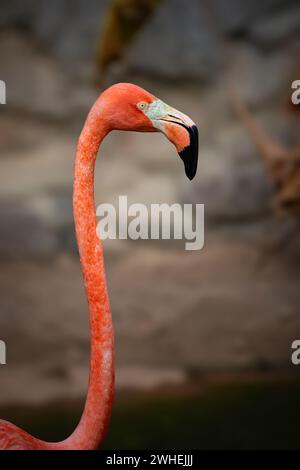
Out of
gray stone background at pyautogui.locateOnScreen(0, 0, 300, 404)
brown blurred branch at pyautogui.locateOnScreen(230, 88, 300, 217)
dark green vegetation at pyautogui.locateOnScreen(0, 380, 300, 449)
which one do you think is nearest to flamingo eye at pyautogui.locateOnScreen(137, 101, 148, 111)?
dark green vegetation at pyautogui.locateOnScreen(0, 380, 300, 449)

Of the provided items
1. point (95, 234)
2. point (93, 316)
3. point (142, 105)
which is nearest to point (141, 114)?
point (142, 105)

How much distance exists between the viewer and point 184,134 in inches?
46.4

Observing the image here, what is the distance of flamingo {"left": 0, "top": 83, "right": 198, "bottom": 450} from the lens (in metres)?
1.21

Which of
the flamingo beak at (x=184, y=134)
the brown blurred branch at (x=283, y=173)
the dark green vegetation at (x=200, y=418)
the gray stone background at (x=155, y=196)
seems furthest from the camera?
the gray stone background at (x=155, y=196)

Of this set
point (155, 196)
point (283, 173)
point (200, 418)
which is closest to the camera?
point (200, 418)

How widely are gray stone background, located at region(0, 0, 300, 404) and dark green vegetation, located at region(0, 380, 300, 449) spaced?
0.33ft

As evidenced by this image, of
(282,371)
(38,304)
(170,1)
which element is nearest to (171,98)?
(170,1)

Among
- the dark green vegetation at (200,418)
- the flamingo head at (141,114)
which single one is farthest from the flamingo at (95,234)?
the dark green vegetation at (200,418)

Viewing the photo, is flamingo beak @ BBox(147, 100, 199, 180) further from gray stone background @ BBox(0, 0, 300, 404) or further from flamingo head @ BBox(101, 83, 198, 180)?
gray stone background @ BBox(0, 0, 300, 404)

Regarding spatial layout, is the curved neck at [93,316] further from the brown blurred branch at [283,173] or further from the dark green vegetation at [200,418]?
the brown blurred branch at [283,173]

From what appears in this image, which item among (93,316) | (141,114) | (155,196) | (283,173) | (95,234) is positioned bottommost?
(93,316)

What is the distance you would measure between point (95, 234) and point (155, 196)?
1.79 meters

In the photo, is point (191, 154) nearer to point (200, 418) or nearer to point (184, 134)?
point (184, 134)

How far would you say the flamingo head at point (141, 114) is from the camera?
1186 millimetres
